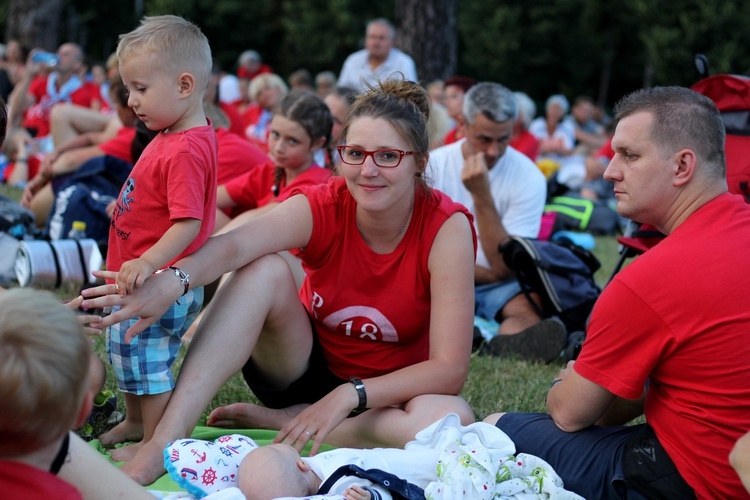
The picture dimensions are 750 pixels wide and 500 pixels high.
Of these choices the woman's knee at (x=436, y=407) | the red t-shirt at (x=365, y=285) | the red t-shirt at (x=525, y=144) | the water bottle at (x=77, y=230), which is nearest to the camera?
the woman's knee at (x=436, y=407)

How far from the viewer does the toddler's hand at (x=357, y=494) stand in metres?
2.40

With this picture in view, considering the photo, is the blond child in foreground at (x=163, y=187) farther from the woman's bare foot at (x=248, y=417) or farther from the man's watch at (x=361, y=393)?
the man's watch at (x=361, y=393)

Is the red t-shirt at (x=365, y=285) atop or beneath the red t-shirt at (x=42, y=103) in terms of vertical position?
atop

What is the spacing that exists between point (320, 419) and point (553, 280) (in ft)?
7.87

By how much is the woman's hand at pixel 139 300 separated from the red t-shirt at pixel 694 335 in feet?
4.26

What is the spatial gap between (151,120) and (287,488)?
1.26 m

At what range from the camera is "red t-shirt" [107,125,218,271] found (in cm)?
282

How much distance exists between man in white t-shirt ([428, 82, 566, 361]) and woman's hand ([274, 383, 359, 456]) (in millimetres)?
2041

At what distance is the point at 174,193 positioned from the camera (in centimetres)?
281

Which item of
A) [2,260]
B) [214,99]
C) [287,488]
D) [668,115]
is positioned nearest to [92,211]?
[2,260]

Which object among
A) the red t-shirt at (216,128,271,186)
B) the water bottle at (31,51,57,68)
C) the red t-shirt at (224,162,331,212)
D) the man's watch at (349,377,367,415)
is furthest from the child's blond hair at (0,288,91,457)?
the water bottle at (31,51,57,68)

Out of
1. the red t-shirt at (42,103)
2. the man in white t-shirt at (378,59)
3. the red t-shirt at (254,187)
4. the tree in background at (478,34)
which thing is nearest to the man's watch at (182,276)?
the red t-shirt at (254,187)

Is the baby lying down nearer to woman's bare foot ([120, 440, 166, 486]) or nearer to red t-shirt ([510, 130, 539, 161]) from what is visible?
woman's bare foot ([120, 440, 166, 486])

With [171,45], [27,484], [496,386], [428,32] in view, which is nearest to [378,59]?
[428,32]
